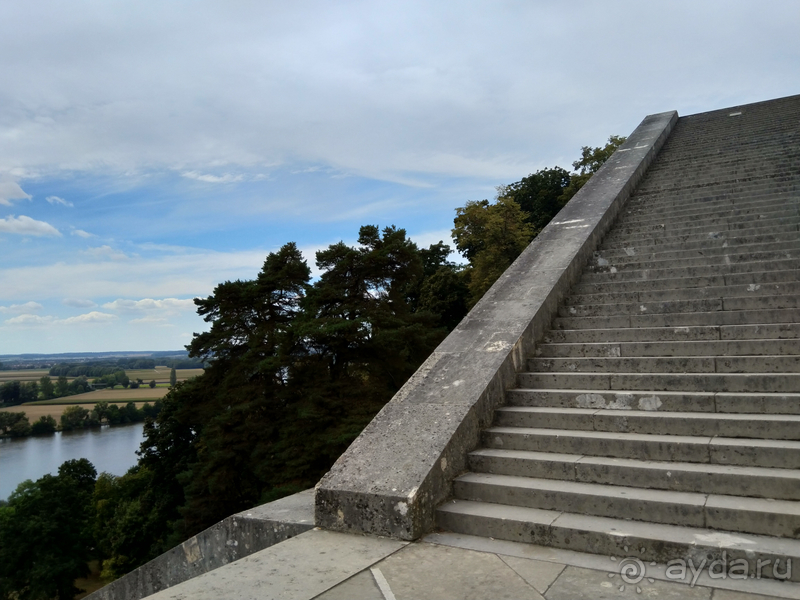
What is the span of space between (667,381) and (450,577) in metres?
→ 2.38

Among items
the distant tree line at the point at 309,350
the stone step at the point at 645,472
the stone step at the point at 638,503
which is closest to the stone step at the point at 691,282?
the stone step at the point at 645,472

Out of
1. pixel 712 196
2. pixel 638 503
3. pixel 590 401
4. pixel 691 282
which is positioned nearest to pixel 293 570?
pixel 638 503

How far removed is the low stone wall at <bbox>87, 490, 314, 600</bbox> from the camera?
387 centimetres

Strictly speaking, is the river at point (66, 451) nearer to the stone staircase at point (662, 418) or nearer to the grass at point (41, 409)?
the grass at point (41, 409)

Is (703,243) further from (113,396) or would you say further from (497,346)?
(113,396)

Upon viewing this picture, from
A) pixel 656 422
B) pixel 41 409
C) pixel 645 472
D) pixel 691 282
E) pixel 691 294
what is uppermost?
pixel 691 282

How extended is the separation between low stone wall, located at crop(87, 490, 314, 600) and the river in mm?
60969

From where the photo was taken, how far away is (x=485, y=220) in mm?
20531

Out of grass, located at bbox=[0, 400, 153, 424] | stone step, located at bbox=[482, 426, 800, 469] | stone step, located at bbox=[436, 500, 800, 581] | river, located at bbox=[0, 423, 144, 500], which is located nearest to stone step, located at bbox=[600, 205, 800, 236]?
stone step, located at bbox=[482, 426, 800, 469]

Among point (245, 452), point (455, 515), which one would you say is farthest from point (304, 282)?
point (455, 515)

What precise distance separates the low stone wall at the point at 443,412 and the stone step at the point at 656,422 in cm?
27

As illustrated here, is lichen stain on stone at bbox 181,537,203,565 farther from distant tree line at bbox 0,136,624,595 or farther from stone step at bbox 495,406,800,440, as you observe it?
distant tree line at bbox 0,136,624,595

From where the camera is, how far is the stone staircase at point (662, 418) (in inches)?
120

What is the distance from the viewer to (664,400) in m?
4.05
